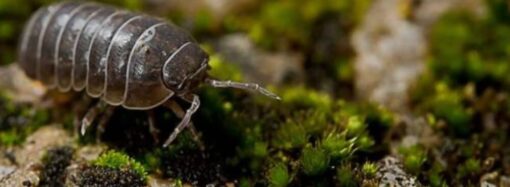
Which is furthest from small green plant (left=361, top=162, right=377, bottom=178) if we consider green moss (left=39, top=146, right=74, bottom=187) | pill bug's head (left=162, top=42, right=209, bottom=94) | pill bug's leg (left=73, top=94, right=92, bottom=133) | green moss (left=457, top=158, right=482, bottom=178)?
pill bug's leg (left=73, top=94, right=92, bottom=133)

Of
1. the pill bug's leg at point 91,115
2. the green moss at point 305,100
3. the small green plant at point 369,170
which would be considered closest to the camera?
the small green plant at point 369,170

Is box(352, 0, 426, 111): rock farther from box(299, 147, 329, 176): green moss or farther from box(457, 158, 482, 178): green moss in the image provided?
box(299, 147, 329, 176): green moss

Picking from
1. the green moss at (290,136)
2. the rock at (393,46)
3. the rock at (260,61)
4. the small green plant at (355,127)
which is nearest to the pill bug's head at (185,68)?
the green moss at (290,136)

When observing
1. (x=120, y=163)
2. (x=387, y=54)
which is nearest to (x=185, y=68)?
(x=120, y=163)

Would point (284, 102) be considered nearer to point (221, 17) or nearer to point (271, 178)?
point (271, 178)

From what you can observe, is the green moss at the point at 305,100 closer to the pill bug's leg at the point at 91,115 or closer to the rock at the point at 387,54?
the rock at the point at 387,54

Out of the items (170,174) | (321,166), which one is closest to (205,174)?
(170,174)
